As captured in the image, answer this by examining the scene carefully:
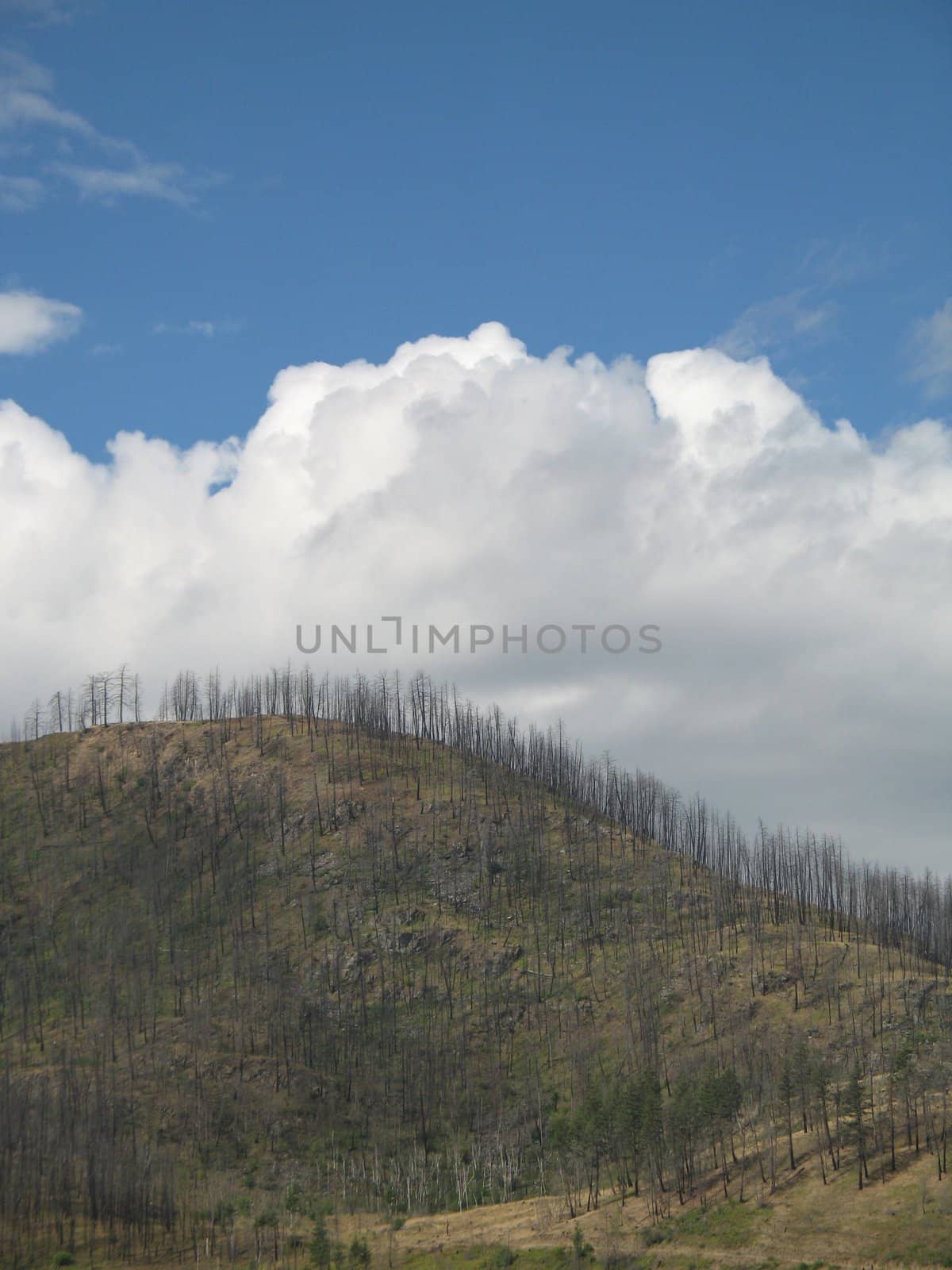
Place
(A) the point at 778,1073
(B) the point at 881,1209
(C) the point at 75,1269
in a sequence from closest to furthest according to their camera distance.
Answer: (B) the point at 881,1209, (C) the point at 75,1269, (A) the point at 778,1073

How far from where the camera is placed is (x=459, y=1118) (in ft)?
511

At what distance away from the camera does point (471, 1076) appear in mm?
162125

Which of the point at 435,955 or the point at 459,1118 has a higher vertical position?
the point at 435,955

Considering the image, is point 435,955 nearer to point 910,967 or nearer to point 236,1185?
point 236,1185

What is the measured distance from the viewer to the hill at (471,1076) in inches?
4218

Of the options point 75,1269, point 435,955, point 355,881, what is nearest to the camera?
point 75,1269

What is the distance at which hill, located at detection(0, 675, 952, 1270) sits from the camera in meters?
107

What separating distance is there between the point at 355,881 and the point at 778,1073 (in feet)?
277

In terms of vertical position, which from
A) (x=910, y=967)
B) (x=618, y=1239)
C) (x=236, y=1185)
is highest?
(x=910, y=967)

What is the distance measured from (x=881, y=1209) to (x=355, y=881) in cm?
11418

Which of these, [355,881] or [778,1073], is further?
[355,881]

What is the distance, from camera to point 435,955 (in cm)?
18300

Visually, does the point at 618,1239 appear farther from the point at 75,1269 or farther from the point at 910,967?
the point at 910,967

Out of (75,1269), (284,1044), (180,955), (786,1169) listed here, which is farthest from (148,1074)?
(786,1169)
